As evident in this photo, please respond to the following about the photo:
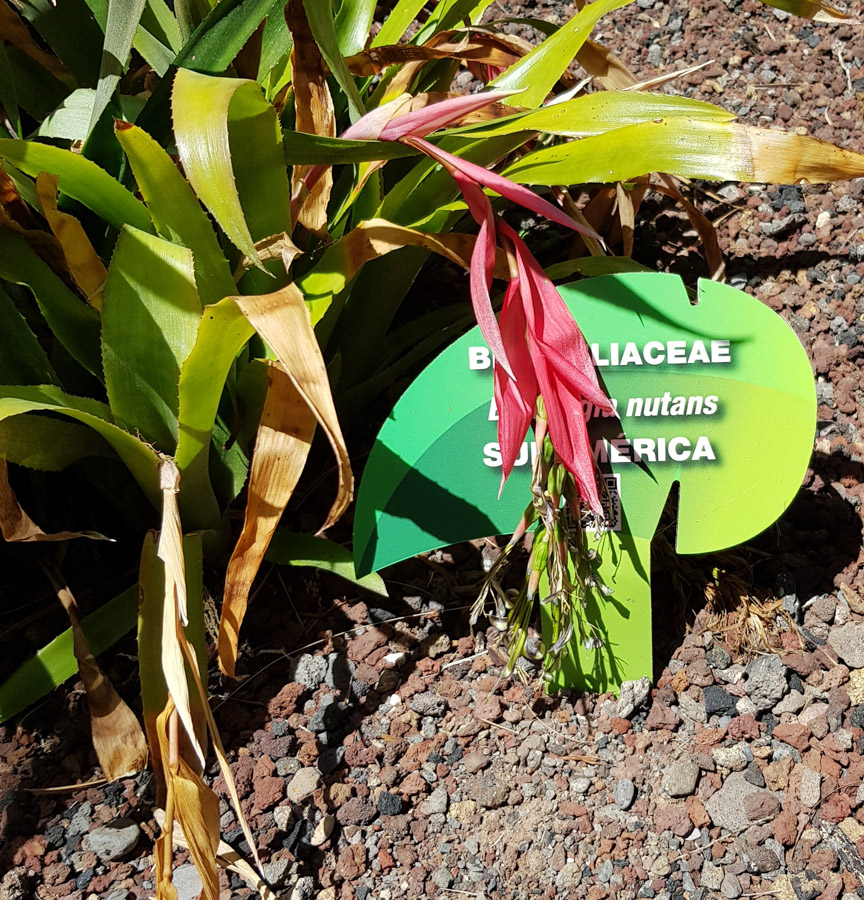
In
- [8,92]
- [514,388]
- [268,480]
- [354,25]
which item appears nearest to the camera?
[514,388]

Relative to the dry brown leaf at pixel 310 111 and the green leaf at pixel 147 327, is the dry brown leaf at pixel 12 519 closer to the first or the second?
the green leaf at pixel 147 327

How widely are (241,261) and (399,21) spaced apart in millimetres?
452

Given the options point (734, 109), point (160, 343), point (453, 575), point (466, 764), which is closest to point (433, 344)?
point (453, 575)

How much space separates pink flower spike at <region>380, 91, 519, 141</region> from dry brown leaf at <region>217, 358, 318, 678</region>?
0.27m

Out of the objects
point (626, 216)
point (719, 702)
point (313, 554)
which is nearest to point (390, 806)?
point (313, 554)

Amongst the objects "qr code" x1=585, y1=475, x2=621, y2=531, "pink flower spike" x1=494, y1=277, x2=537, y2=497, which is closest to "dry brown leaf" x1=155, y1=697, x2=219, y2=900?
"pink flower spike" x1=494, y1=277, x2=537, y2=497

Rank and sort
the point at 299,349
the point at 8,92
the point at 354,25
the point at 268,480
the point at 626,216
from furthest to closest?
the point at 626,216 < the point at 354,25 < the point at 8,92 < the point at 268,480 < the point at 299,349

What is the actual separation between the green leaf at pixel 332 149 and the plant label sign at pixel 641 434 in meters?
0.21

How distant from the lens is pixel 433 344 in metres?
1.23

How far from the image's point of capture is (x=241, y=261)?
3.20 ft

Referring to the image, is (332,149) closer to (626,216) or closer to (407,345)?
(407,345)

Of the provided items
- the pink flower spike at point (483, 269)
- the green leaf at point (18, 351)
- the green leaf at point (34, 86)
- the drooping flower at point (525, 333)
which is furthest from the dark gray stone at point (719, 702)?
the green leaf at point (34, 86)

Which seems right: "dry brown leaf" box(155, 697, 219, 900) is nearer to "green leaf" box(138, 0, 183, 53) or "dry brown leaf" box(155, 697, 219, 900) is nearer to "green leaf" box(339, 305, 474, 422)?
"green leaf" box(339, 305, 474, 422)

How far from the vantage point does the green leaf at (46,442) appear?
0.89 meters
